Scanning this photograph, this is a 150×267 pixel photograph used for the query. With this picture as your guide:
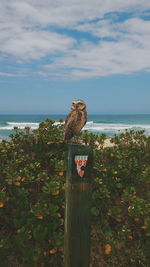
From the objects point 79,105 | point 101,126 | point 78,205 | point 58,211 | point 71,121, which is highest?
point 79,105

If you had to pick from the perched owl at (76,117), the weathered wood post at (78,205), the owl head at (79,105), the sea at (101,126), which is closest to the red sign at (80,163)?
the weathered wood post at (78,205)

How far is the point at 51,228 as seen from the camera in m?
3.11

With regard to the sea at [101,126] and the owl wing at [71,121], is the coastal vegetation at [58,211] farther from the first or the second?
the sea at [101,126]

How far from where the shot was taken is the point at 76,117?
11.7ft

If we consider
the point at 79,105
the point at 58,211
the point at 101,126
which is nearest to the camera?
the point at 58,211

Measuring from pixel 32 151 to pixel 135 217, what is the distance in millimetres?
2202

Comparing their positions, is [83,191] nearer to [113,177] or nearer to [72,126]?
[72,126]

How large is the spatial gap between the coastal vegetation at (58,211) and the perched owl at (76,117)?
0.61m

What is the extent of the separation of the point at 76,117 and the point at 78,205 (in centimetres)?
147

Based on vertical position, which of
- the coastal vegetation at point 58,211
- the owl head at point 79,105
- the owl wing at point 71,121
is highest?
the owl head at point 79,105

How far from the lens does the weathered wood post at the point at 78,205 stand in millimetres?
2279

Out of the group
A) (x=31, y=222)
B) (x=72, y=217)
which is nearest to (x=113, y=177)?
(x=31, y=222)

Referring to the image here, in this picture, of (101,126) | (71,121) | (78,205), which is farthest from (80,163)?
(101,126)

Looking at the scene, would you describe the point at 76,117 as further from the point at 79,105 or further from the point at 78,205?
the point at 78,205
